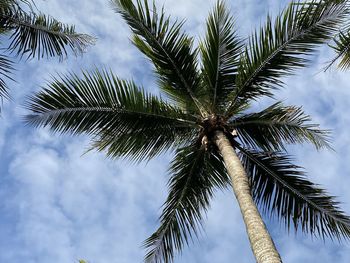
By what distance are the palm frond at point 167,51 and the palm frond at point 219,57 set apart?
0.83ft

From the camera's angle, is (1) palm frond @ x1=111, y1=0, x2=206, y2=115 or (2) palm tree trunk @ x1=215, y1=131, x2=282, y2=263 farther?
(1) palm frond @ x1=111, y1=0, x2=206, y2=115

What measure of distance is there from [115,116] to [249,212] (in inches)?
137

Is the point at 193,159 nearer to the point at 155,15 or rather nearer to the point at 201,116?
the point at 201,116

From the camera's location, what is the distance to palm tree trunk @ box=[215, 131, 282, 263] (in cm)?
643

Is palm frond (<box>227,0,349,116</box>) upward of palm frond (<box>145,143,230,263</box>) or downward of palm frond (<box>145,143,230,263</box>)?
upward

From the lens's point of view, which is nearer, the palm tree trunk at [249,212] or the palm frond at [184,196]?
the palm tree trunk at [249,212]

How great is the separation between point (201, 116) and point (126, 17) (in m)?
2.37

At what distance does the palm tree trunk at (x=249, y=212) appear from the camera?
6.43 m

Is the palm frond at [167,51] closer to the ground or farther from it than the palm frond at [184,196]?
farther from it

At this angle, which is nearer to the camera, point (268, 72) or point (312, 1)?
point (312, 1)

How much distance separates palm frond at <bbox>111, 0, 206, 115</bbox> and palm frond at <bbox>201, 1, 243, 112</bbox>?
25cm

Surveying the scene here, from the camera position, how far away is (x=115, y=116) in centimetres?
971

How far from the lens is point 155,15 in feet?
32.3

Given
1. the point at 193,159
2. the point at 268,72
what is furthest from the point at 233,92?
the point at 193,159
